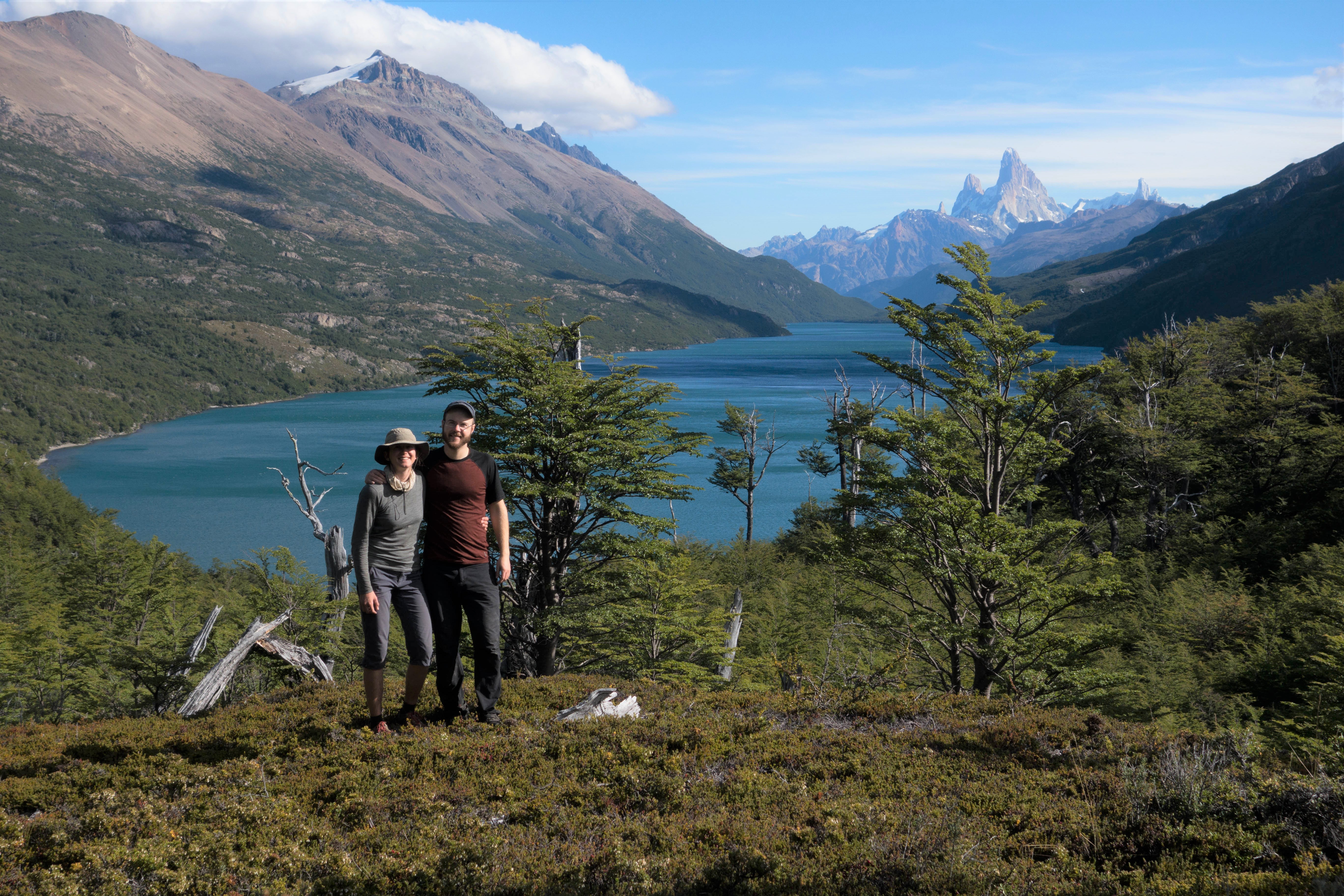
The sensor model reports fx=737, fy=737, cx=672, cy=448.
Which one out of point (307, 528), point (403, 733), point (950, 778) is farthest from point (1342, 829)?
point (307, 528)

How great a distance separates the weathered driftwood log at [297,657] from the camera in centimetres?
1005

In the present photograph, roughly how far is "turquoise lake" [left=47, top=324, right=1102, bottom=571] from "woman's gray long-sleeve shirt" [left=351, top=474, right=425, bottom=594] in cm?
845

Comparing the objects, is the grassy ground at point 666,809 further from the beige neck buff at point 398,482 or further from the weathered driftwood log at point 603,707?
the beige neck buff at point 398,482

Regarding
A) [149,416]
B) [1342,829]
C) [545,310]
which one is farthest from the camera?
[149,416]

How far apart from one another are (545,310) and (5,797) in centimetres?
1360

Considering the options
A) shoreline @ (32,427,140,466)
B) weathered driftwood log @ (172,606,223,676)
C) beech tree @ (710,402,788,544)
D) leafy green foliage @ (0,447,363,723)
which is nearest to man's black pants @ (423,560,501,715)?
leafy green foliage @ (0,447,363,723)

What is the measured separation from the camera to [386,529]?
223 inches

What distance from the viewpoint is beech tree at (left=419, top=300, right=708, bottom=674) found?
569 inches

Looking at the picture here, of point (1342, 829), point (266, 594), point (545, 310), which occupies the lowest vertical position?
point (266, 594)

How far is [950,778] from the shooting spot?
18.8 feet

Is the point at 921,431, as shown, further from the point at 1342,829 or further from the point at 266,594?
the point at 266,594

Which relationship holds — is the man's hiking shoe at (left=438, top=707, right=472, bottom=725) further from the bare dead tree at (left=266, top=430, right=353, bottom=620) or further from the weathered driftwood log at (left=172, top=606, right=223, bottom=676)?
the bare dead tree at (left=266, top=430, right=353, bottom=620)

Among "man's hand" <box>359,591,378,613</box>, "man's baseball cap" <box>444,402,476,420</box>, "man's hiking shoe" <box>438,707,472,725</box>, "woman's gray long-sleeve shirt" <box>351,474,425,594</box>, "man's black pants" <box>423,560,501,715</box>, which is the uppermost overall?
"man's baseball cap" <box>444,402,476,420</box>

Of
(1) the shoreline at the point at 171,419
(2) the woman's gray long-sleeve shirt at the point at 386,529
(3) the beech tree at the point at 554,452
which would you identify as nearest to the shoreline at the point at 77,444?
(1) the shoreline at the point at 171,419
